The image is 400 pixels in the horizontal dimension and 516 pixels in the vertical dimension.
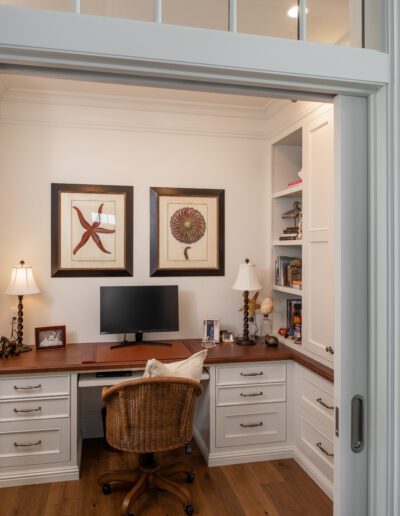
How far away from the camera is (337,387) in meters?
1.28

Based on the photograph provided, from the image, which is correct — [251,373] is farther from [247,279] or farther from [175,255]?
[175,255]

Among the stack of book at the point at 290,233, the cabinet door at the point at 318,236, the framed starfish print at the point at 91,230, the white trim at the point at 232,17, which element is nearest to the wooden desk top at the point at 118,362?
the cabinet door at the point at 318,236

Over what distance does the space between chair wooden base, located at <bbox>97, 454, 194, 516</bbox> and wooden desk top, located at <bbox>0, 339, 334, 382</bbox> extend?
618mm

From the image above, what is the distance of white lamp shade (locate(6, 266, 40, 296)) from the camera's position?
299 cm

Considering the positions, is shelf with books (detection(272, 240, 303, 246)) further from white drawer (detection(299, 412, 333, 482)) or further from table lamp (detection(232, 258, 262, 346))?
white drawer (detection(299, 412, 333, 482))

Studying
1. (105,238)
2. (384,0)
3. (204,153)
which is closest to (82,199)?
(105,238)

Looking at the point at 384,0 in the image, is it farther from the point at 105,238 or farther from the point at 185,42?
the point at 105,238

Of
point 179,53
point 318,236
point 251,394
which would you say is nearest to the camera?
point 179,53

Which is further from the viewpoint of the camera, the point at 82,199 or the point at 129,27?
the point at 82,199

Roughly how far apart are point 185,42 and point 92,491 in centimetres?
259

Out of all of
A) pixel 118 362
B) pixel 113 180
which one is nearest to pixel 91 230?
pixel 113 180

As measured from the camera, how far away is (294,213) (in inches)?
130

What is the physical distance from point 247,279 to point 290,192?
74cm

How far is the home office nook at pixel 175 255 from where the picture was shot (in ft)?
8.87
